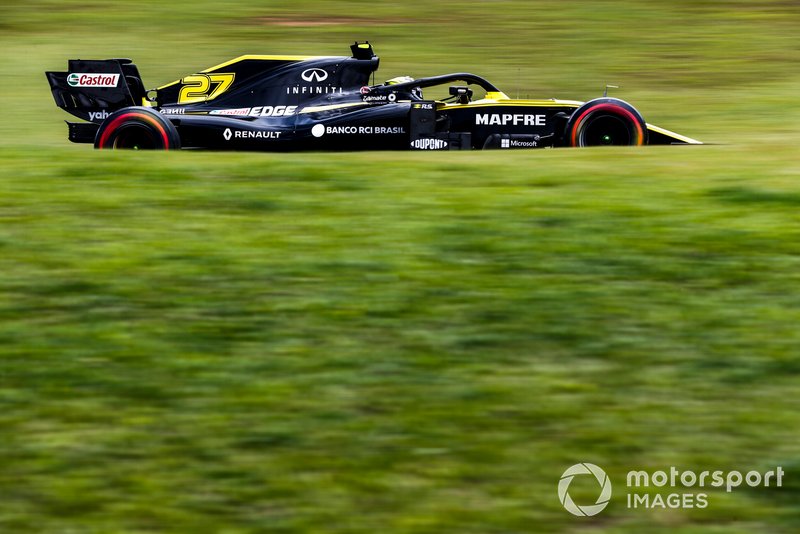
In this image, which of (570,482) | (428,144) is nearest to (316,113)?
(428,144)

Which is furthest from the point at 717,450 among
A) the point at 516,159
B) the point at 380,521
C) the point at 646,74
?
the point at 646,74

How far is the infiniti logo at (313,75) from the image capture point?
11531 mm

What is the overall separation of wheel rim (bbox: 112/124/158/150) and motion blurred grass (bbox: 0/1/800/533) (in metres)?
2.26

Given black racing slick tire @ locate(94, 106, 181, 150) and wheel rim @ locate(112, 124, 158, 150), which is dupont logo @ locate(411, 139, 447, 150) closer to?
black racing slick tire @ locate(94, 106, 181, 150)

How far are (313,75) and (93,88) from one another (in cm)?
233

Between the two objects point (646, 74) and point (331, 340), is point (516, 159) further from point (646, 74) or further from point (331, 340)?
point (646, 74)

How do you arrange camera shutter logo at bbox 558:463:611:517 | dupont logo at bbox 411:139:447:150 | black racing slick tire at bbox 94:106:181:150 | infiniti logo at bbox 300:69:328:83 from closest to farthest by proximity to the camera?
camera shutter logo at bbox 558:463:611:517, black racing slick tire at bbox 94:106:181:150, dupont logo at bbox 411:139:447:150, infiniti logo at bbox 300:69:328:83

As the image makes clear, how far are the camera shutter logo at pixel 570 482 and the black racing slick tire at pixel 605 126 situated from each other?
637 centimetres

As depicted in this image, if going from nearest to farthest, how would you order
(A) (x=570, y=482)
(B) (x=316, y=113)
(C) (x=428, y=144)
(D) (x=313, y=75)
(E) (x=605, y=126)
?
1. (A) (x=570, y=482)
2. (E) (x=605, y=126)
3. (C) (x=428, y=144)
4. (B) (x=316, y=113)
5. (D) (x=313, y=75)

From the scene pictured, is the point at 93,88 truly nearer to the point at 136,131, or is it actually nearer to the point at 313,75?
the point at 136,131

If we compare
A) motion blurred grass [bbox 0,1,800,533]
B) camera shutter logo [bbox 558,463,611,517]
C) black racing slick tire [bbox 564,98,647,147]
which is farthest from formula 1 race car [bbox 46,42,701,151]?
camera shutter logo [bbox 558,463,611,517]

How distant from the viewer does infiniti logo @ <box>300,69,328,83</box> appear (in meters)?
11.5

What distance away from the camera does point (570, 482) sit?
4254 mm

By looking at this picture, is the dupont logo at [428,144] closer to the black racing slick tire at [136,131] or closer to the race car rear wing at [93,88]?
the black racing slick tire at [136,131]
